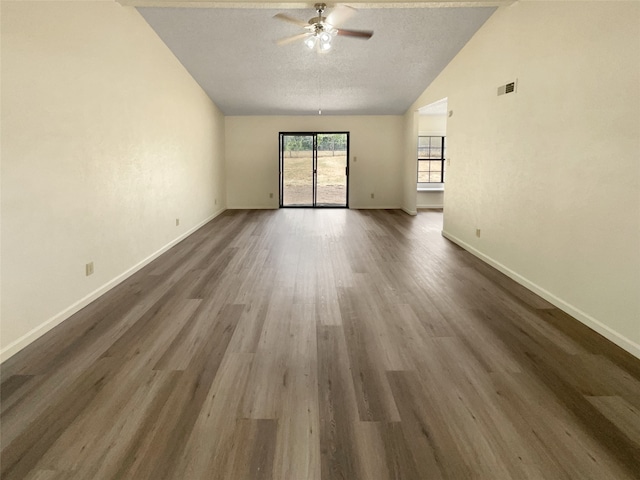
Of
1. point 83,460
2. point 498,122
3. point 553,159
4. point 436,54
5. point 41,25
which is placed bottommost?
point 83,460

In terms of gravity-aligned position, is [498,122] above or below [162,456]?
above

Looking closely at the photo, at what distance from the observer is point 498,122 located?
4.73 metres

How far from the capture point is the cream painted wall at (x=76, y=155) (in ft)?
8.87

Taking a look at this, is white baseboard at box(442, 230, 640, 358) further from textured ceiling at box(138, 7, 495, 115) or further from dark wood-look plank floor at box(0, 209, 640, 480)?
textured ceiling at box(138, 7, 495, 115)

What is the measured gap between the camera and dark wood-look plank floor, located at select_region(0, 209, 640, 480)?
1673mm

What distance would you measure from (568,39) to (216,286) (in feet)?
12.1

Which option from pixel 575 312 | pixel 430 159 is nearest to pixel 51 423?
pixel 575 312

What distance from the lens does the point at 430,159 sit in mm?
10945

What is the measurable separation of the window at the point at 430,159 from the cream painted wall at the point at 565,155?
5.43 metres

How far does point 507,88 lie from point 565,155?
1392mm

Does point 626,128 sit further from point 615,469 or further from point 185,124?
point 185,124

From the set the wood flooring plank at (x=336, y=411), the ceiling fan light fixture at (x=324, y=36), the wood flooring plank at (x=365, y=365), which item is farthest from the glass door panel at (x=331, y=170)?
the wood flooring plank at (x=336, y=411)

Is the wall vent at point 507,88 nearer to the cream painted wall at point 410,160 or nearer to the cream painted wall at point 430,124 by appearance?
the cream painted wall at point 410,160

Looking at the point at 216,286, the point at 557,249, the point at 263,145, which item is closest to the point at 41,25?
the point at 216,286
